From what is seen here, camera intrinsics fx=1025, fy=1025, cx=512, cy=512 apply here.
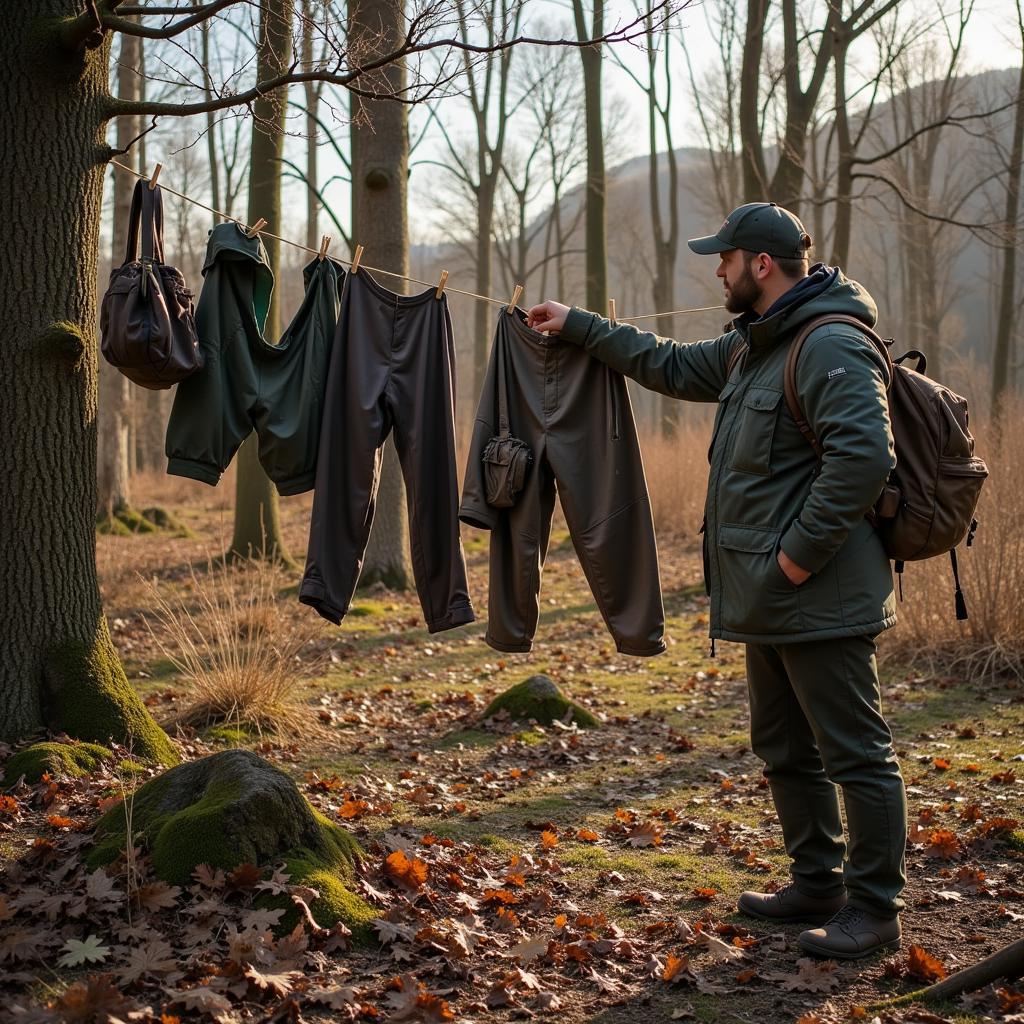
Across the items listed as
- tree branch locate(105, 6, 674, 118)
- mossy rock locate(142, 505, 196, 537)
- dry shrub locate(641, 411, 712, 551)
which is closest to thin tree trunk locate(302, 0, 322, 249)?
tree branch locate(105, 6, 674, 118)

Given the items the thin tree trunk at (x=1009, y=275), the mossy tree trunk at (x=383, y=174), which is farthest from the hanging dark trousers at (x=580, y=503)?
the thin tree trunk at (x=1009, y=275)

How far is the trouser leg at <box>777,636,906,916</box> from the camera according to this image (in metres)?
3.49

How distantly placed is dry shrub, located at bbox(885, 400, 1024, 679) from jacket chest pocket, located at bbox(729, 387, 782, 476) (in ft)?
16.5

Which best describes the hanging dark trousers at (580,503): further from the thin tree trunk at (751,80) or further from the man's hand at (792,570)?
the thin tree trunk at (751,80)

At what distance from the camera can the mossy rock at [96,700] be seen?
4809mm

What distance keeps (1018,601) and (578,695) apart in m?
3.46

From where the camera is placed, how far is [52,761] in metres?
4.48

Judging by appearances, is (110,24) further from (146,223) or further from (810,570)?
(810,570)

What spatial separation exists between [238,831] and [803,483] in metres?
2.33

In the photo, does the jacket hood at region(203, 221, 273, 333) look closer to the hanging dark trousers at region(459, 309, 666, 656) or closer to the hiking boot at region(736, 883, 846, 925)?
the hanging dark trousers at region(459, 309, 666, 656)

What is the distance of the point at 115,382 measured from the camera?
1638 cm

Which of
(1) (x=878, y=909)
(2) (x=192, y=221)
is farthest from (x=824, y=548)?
(2) (x=192, y=221)

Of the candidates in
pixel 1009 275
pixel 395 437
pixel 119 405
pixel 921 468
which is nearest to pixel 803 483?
pixel 921 468

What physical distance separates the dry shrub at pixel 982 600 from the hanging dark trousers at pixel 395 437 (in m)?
4.96
